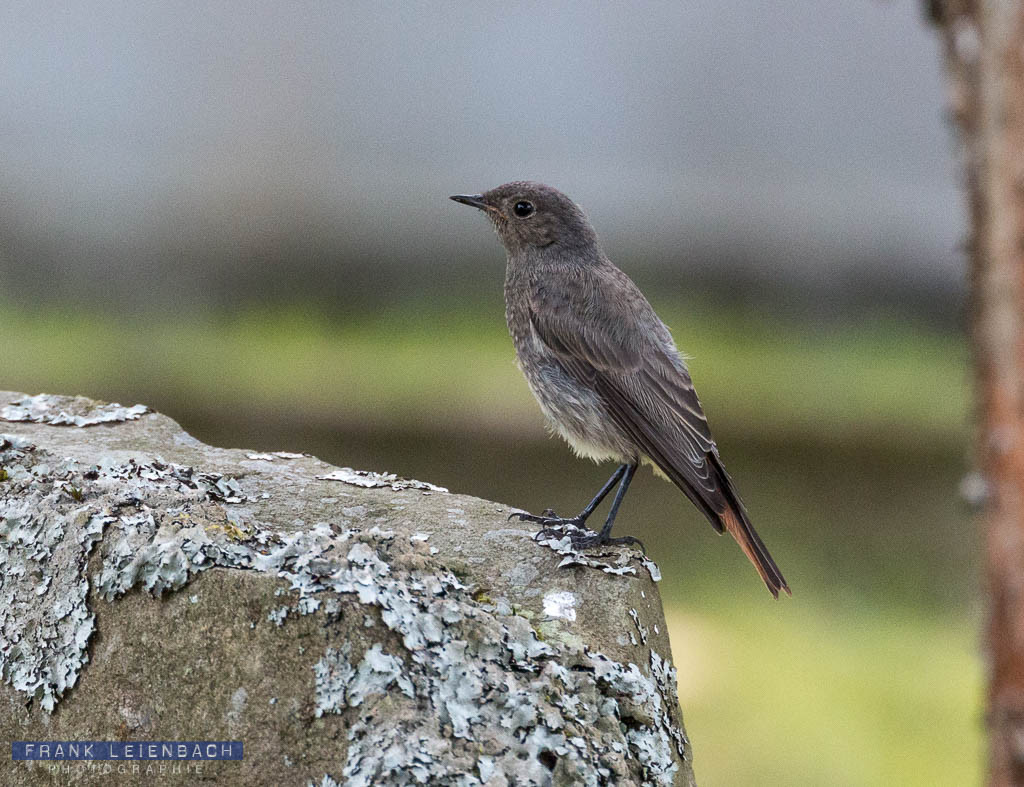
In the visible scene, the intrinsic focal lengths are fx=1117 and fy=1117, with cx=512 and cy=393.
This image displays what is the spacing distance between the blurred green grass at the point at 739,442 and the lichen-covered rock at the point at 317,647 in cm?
270

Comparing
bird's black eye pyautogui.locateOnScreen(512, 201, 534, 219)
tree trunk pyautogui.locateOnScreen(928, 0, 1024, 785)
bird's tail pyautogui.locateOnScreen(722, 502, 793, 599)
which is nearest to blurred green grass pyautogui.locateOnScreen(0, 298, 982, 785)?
tree trunk pyautogui.locateOnScreen(928, 0, 1024, 785)

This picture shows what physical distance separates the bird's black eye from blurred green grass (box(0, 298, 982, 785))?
7.85ft

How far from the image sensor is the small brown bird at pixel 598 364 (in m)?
3.23

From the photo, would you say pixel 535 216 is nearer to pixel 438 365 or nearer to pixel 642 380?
pixel 642 380

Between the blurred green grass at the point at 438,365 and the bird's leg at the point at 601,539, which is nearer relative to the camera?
the bird's leg at the point at 601,539

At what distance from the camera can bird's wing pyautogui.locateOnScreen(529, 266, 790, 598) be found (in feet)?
10.5

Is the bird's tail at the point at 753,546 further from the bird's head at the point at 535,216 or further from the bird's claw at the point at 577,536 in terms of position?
the bird's head at the point at 535,216

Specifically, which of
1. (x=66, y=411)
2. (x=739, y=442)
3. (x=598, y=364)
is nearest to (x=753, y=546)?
(x=598, y=364)

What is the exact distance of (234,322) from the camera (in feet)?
24.4

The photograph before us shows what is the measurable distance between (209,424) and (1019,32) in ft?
16.3

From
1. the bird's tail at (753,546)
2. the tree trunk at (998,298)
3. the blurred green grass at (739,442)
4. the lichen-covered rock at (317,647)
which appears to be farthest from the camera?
the blurred green grass at (739,442)

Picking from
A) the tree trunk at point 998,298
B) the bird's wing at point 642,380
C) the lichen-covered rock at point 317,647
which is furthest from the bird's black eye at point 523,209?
the lichen-covered rock at point 317,647

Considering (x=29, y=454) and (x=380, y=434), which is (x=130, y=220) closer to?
(x=380, y=434)

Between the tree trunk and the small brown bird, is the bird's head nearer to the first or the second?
the small brown bird
